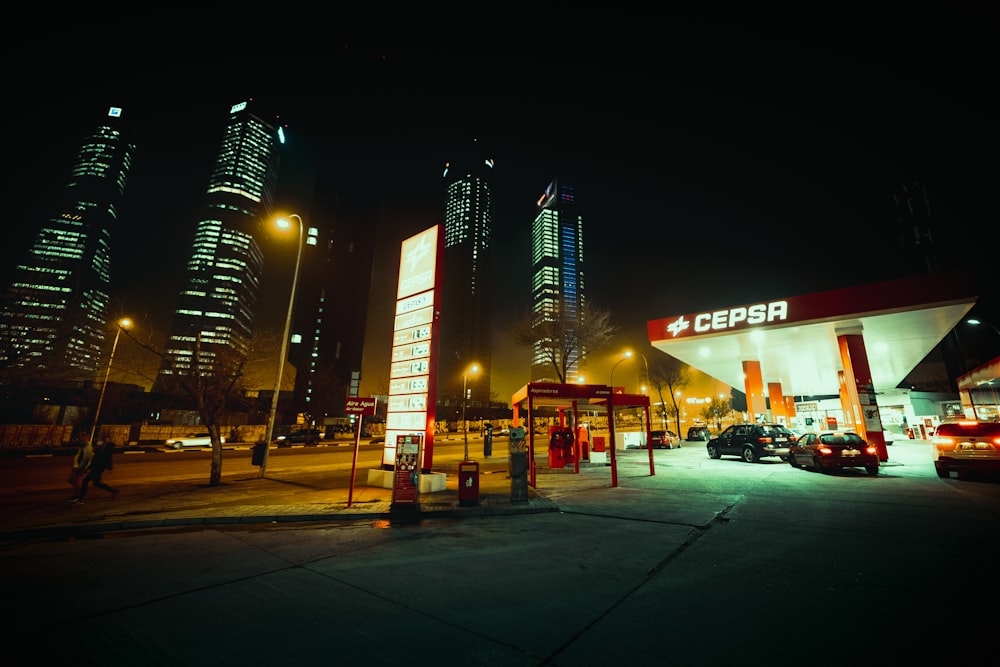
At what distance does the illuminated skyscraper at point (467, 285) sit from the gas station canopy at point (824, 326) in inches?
2873

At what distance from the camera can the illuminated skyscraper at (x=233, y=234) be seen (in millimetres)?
118562

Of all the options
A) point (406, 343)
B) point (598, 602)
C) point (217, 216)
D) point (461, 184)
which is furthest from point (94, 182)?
point (598, 602)

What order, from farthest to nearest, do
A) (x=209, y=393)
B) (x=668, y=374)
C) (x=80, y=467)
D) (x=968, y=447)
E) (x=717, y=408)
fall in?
(x=717, y=408)
(x=668, y=374)
(x=209, y=393)
(x=968, y=447)
(x=80, y=467)

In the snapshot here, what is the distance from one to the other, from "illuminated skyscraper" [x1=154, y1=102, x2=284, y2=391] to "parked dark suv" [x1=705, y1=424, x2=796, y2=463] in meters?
101

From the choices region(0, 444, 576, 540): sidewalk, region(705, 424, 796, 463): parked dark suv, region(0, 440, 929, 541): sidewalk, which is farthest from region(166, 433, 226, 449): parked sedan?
region(705, 424, 796, 463): parked dark suv

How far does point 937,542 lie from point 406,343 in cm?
1267

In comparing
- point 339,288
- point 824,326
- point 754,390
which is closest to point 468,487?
point 824,326

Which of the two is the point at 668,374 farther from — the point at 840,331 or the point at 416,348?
the point at 416,348

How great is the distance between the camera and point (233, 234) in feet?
468

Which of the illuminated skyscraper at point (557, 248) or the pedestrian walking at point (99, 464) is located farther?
the illuminated skyscraper at point (557, 248)

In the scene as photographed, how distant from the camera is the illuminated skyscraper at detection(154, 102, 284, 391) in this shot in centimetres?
11856

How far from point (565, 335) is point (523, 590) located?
25697 mm

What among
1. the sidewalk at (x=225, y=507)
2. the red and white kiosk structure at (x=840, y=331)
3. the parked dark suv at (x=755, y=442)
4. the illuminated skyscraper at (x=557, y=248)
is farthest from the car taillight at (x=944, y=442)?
the illuminated skyscraper at (x=557, y=248)

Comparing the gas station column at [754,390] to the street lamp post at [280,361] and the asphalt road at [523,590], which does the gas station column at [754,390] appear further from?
the street lamp post at [280,361]
